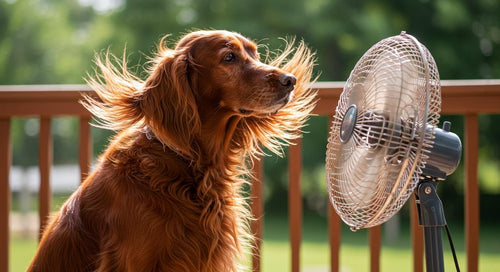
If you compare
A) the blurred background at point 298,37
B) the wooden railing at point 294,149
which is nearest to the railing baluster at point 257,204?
the wooden railing at point 294,149

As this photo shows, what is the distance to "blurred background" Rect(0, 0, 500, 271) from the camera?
1090 cm

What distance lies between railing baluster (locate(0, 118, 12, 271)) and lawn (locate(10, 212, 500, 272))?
13.5 feet

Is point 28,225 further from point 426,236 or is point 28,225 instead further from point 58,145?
point 426,236

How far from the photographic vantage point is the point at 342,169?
1.65 metres

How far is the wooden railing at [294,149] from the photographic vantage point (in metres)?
2.34

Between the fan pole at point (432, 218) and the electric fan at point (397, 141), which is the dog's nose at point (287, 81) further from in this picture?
the fan pole at point (432, 218)

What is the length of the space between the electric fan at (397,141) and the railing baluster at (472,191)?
0.96 m

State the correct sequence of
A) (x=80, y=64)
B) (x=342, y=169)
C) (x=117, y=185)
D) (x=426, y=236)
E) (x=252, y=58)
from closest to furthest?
1. (x=426, y=236)
2. (x=342, y=169)
3. (x=117, y=185)
4. (x=252, y=58)
5. (x=80, y=64)

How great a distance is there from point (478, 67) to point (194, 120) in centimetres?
1053

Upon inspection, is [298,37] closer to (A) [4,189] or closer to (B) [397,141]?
(A) [4,189]

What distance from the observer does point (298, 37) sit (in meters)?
12.5

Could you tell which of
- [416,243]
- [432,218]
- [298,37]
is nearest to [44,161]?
[416,243]

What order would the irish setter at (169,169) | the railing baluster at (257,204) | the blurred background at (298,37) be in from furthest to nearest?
the blurred background at (298,37) → the railing baluster at (257,204) → the irish setter at (169,169)

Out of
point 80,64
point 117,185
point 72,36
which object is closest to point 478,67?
point 80,64
